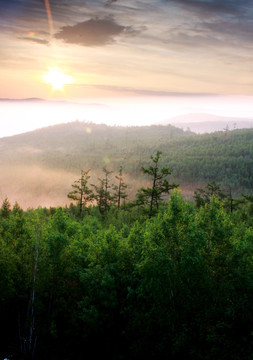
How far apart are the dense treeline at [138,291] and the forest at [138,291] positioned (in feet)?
0.22

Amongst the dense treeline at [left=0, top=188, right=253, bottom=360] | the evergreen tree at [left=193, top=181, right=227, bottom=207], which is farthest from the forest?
the evergreen tree at [left=193, top=181, right=227, bottom=207]

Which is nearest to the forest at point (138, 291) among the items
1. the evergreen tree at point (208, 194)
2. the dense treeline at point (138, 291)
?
the dense treeline at point (138, 291)

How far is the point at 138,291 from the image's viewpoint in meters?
19.7

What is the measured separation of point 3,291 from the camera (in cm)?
2220

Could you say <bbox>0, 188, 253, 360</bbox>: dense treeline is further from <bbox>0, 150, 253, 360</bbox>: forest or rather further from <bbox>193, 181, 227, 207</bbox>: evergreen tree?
<bbox>193, 181, 227, 207</bbox>: evergreen tree

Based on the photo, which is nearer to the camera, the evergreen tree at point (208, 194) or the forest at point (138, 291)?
the forest at point (138, 291)

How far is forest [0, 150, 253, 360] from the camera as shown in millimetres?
17828

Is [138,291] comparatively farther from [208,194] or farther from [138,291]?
[208,194]

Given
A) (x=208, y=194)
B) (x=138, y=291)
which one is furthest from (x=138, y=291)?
(x=208, y=194)

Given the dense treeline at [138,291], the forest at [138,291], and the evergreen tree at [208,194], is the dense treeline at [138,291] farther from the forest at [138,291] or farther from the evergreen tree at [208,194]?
the evergreen tree at [208,194]

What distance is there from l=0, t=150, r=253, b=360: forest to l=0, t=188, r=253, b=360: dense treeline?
67mm

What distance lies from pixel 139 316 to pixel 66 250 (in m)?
7.75

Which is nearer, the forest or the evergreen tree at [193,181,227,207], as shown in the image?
the forest

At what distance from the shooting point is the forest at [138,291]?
702 inches
